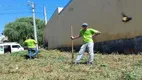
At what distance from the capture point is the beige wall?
13.0m

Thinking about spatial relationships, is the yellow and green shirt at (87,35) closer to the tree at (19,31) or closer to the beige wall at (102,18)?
the beige wall at (102,18)

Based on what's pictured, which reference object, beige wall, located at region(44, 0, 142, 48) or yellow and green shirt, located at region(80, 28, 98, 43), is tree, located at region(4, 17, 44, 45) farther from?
yellow and green shirt, located at region(80, 28, 98, 43)

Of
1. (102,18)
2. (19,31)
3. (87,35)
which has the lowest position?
(87,35)

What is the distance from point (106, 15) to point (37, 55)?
14.0ft

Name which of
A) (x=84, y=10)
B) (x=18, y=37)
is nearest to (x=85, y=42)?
(x=84, y=10)

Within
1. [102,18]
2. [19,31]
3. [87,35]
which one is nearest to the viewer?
[87,35]

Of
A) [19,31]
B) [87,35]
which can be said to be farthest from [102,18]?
[19,31]

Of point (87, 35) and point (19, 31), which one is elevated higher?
point (19, 31)

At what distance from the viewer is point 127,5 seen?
13.4 m

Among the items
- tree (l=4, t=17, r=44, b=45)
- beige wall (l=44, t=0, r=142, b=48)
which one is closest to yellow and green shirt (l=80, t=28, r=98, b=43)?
beige wall (l=44, t=0, r=142, b=48)

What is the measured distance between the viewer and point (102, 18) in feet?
52.0

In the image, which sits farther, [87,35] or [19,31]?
[19,31]

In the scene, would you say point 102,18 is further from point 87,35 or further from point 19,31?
point 19,31

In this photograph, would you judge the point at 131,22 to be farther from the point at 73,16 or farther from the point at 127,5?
the point at 73,16
